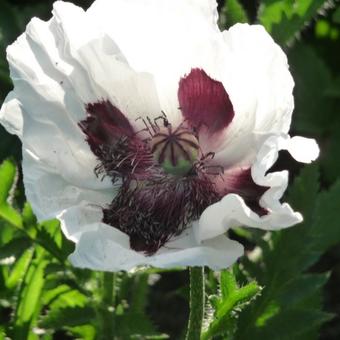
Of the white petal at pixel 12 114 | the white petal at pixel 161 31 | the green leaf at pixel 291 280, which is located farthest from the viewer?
the green leaf at pixel 291 280

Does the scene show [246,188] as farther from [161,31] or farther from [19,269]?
[19,269]

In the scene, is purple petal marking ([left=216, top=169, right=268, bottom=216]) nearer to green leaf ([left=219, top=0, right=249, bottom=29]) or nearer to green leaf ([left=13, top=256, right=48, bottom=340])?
green leaf ([left=219, top=0, right=249, bottom=29])

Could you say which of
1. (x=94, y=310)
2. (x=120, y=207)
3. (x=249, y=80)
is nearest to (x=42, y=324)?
(x=94, y=310)

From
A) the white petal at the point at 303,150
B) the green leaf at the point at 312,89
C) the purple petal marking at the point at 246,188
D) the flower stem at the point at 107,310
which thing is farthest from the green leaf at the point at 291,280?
the green leaf at the point at 312,89

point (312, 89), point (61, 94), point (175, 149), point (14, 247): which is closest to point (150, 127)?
point (175, 149)

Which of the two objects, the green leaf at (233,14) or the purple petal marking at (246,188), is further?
the green leaf at (233,14)

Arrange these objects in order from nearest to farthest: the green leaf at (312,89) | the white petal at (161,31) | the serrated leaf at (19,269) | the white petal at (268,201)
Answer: the white petal at (268,201) → the white petal at (161,31) → the serrated leaf at (19,269) → the green leaf at (312,89)

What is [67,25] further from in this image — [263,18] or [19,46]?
[263,18]

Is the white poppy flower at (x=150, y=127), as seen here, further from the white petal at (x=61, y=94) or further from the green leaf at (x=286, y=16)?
the green leaf at (x=286, y=16)
